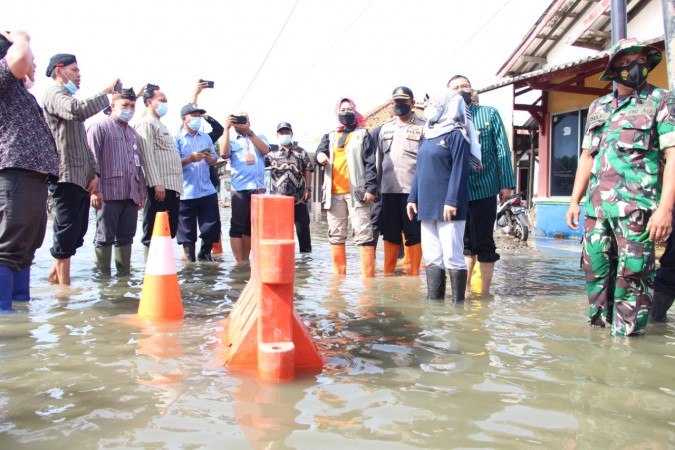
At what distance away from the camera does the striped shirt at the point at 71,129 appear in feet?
15.7

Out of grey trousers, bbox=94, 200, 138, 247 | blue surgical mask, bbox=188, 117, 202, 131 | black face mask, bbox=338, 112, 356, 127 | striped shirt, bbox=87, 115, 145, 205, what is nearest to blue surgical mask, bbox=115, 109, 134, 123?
striped shirt, bbox=87, 115, 145, 205

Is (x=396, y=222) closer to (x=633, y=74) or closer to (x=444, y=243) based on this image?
(x=444, y=243)

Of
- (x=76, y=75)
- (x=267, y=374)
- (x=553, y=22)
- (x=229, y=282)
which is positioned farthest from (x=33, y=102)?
(x=553, y=22)

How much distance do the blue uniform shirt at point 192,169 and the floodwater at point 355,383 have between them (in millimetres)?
2929

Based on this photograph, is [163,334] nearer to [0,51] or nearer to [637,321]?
[0,51]

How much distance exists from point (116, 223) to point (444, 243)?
3.52m

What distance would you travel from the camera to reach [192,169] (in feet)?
25.0

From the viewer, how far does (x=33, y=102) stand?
170 inches

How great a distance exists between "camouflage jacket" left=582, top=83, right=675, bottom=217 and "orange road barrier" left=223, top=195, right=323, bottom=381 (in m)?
2.25

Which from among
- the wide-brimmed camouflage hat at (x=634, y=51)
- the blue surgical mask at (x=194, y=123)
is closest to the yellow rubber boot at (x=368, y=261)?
the blue surgical mask at (x=194, y=123)

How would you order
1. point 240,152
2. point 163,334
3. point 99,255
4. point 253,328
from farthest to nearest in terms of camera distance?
point 240,152 < point 99,255 < point 163,334 < point 253,328

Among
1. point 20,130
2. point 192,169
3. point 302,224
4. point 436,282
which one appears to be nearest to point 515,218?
point 302,224

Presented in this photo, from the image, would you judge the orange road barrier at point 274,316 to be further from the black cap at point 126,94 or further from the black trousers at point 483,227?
the black cap at point 126,94

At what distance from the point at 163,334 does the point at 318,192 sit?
26.6 metres
